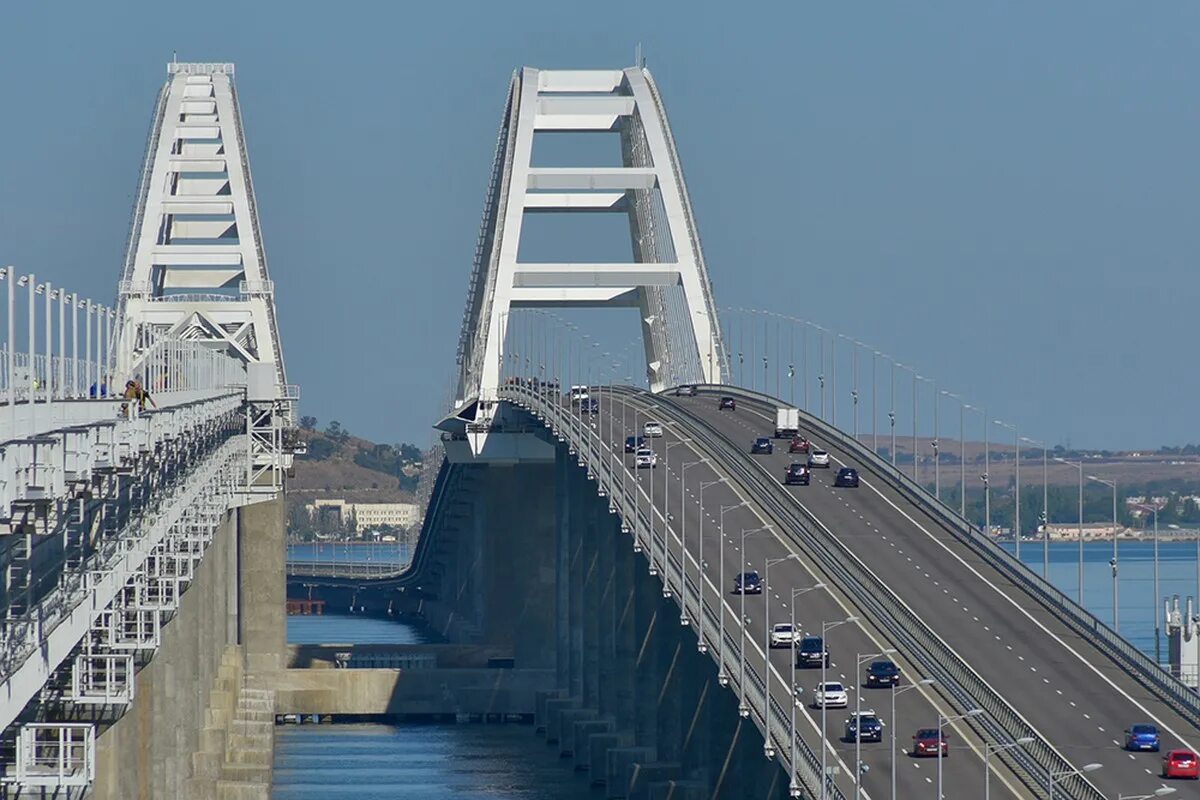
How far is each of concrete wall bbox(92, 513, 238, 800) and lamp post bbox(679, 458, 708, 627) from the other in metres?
15.5

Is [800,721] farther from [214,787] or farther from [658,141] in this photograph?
[658,141]

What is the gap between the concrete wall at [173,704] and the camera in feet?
210

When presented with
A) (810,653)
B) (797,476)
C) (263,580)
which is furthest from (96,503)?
(263,580)

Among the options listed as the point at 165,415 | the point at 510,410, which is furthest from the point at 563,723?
the point at 165,415

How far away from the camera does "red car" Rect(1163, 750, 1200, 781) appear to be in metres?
68.2

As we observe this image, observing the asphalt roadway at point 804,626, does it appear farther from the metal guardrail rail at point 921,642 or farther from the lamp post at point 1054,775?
the lamp post at point 1054,775

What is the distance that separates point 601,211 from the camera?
6467 inches

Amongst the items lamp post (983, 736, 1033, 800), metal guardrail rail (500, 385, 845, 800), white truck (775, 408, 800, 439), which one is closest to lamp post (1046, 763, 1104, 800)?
lamp post (983, 736, 1033, 800)

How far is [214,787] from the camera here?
10619 centimetres

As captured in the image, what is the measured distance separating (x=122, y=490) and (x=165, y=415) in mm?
3120

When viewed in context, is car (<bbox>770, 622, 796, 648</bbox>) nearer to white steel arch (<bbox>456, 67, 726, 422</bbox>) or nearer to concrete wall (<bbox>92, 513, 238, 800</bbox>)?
concrete wall (<bbox>92, 513, 238, 800</bbox>)

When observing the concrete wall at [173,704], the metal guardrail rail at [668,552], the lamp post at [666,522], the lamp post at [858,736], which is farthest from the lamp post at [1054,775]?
the lamp post at [666,522]

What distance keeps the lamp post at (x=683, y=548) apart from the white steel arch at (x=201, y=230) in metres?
54.8

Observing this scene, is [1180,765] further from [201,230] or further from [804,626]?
[201,230]
